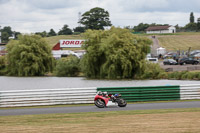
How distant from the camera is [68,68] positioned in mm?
63625

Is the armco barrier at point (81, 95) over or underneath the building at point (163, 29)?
underneath

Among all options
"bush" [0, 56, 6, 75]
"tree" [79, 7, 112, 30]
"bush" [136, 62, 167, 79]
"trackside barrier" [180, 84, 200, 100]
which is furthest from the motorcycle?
"tree" [79, 7, 112, 30]

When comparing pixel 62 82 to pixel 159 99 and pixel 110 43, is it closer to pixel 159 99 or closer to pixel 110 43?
pixel 110 43

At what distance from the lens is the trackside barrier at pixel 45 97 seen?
20125mm

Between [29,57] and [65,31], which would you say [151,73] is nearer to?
[29,57]

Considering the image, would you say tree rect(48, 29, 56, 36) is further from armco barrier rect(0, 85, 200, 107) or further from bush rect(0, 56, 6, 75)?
armco barrier rect(0, 85, 200, 107)

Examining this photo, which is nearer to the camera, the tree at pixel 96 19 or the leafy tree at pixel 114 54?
the leafy tree at pixel 114 54

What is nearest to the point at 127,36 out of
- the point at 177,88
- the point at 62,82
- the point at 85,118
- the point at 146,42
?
the point at 146,42

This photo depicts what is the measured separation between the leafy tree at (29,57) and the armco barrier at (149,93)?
42.0m

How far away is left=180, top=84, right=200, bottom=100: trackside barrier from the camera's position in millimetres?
21375

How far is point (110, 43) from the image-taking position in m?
55.8

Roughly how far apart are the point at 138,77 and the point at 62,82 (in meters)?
11.1

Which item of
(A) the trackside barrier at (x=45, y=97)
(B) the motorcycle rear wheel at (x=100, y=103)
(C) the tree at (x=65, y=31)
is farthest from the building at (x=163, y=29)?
(B) the motorcycle rear wheel at (x=100, y=103)

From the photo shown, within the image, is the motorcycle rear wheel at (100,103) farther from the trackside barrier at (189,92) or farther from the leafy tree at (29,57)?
the leafy tree at (29,57)
